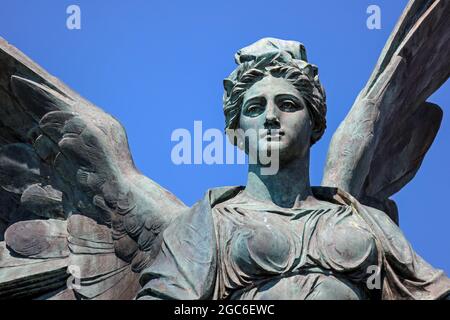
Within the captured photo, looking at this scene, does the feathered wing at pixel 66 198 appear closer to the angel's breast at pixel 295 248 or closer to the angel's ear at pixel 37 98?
the angel's ear at pixel 37 98

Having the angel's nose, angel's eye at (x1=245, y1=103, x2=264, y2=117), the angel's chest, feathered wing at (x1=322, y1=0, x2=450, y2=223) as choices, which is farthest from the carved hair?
feathered wing at (x1=322, y1=0, x2=450, y2=223)

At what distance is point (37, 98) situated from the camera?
1556 cm

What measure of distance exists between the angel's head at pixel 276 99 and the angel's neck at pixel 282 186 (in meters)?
0.11

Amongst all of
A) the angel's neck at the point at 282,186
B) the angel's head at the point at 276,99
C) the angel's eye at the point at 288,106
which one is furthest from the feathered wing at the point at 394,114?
the angel's eye at the point at 288,106

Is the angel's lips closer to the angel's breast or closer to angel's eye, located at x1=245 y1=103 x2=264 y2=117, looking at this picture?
angel's eye, located at x1=245 y1=103 x2=264 y2=117

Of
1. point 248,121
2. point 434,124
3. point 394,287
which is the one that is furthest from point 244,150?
point 434,124

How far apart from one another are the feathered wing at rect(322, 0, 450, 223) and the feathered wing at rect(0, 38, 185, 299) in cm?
169

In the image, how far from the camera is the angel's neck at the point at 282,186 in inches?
568

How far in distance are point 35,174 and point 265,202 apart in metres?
2.32

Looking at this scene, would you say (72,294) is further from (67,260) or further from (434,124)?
(434,124)

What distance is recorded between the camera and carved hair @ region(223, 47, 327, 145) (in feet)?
48.0

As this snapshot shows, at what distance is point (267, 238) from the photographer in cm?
1385

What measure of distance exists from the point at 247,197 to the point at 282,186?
29cm
